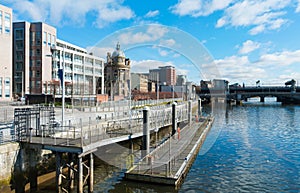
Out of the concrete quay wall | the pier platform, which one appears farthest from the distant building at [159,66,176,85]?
the concrete quay wall

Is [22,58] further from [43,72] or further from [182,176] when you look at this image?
[182,176]

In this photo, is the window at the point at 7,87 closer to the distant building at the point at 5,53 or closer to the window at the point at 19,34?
the distant building at the point at 5,53

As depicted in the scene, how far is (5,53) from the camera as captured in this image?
203ft

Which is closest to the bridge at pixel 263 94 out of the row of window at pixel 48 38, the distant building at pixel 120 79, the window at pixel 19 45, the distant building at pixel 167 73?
the distant building at pixel 167 73

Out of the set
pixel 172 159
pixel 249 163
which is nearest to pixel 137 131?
pixel 172 159

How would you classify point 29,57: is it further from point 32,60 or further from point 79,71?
point 79,71

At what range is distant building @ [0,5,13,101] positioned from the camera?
59375mm

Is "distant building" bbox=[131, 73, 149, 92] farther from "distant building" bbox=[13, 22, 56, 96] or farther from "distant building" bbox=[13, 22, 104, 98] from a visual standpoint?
"distant building" bbox=[13, 22, 56, 96]

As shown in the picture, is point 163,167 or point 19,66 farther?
point 19,66

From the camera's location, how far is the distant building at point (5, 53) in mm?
59375

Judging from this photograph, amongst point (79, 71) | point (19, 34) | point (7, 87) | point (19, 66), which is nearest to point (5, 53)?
point (7, 87)

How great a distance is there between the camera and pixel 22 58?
74938mm

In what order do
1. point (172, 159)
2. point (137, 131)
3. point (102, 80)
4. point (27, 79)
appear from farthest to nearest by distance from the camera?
point (102, 80) < point (27, 79) < point (137, 131) < point (172, 159)

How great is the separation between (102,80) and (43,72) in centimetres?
2875
